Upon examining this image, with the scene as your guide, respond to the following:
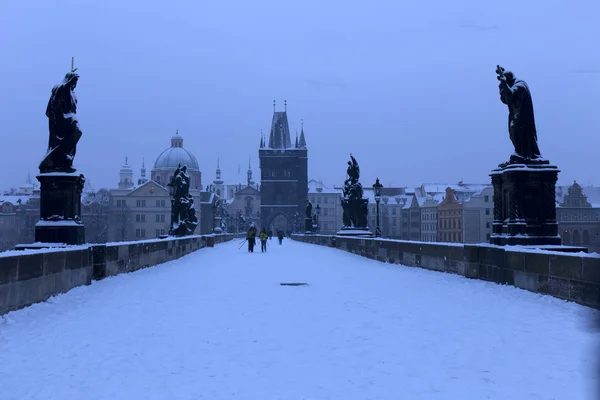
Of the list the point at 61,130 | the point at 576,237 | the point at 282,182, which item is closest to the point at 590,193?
the point at 576,237

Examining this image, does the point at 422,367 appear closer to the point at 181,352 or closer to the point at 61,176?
the point at 181,352

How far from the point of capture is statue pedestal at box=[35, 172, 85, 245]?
14070 millimetres

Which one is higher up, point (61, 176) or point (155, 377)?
point (61, 176)

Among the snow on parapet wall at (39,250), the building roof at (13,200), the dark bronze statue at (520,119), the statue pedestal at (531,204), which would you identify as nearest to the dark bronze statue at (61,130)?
the snow on parapet wall at (39,250)

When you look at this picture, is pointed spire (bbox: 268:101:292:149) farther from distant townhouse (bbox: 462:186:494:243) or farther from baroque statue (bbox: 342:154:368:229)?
baroque statue (bbox: 342:154:368:229)

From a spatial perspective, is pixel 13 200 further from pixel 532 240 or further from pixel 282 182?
pixel 532 240

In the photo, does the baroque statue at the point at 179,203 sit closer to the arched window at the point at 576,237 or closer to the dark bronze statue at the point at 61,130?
the dark bronze statue at the point at 61,130

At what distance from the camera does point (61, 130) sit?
Answer: 47.6 ft

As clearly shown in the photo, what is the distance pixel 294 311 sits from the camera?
32.4 feet

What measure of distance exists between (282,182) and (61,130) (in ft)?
415

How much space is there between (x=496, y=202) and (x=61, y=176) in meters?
9.15

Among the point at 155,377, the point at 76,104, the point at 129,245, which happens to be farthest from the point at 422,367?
the point at 129,245

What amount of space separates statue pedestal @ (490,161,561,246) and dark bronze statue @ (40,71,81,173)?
9.04 m

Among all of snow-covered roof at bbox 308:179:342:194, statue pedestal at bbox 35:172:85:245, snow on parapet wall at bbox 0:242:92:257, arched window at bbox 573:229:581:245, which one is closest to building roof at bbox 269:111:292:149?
snow-covered roof at bbox 308:179:342:194
